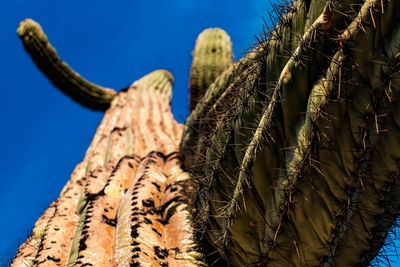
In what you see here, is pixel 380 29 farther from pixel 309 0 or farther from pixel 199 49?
pixel 199 49

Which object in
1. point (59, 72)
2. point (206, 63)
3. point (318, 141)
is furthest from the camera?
point (59, 72)

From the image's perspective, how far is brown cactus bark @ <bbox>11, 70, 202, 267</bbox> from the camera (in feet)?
9.07

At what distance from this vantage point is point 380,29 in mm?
1991

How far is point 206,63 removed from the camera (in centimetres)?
530

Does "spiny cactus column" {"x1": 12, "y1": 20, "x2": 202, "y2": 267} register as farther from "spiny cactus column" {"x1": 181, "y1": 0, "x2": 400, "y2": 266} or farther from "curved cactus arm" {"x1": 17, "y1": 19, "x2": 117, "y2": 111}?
"curved cactus arm" {"x1": 17, "y1": 19, "x2": 117, "y2": 111}

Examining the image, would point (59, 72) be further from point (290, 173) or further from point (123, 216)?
point (290, 173)

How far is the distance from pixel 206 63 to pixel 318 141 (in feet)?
10.6

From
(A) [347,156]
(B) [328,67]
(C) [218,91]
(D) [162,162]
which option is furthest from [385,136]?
(D) [162,162]

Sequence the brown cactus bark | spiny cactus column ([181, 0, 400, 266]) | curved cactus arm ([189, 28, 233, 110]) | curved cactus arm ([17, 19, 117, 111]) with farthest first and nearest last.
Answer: curved cactus arm ([17, 19, 117, 111]) → curved cactus arm ([189, 28, 233, 110]) → the brown cactus bark → spiny cactus column ([181, 0, 400, 266])

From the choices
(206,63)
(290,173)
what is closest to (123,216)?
(290,173)

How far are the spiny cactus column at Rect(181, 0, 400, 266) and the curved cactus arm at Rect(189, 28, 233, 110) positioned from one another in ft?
8.67

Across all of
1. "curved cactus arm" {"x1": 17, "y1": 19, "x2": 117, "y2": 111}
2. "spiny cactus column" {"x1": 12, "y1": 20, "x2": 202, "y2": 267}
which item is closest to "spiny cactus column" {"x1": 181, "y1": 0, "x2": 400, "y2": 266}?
"spiny cactus column" {"x1": 12, "y1": 20, "x2": 202, "y2": 267}

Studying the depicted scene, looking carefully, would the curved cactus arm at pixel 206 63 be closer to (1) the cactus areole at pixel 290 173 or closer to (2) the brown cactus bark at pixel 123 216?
(2) the brown cactus bark at pixel 123 216

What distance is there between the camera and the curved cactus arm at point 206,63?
5234 millimetres
